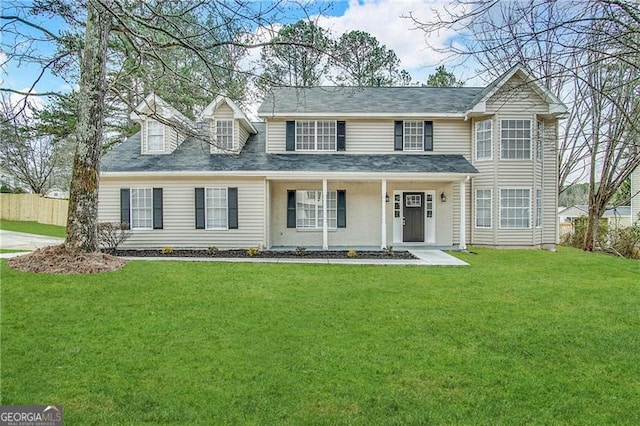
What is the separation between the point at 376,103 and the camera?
16.2 metres

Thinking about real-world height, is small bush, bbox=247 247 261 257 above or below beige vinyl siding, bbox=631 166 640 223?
below

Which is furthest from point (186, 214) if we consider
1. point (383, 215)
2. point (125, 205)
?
point (383, 215)

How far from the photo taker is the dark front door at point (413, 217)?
15.4 metres

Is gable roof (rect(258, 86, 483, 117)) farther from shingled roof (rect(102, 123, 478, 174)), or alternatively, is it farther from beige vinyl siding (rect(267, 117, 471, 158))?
shingled roof (rect(102, 123, 478, 174))

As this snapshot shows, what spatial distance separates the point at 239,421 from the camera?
3.11 metres

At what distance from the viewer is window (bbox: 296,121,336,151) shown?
15656 mm

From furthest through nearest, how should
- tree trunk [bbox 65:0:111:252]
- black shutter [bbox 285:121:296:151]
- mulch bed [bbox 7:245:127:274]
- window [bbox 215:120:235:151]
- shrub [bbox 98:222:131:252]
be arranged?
black shutter [bbox 285:121:296:151]
window [bbox 215:120:235:151]
shrub [bbox 98:222:131:252]
tree trunk [bbox 65:0:111:252]
mulch bed [bbox 7:245:127:274]

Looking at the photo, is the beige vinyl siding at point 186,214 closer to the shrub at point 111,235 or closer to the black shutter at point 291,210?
the shrub at point 111,235

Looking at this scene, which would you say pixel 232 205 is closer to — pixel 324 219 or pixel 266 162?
pixel 266 162

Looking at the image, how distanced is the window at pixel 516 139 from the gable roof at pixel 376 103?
1649mm

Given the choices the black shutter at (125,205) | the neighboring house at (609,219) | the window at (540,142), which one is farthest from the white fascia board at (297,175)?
the neighboring house at (609,219)

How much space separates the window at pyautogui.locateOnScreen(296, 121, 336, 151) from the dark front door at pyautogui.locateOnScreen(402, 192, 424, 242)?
11.7ft

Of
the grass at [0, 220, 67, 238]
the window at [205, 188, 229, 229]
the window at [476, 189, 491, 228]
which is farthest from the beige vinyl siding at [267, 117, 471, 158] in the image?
the grass at [0, 220, 67, 238]

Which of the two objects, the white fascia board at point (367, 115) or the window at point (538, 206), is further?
the white fascia board at point (367, 115)
